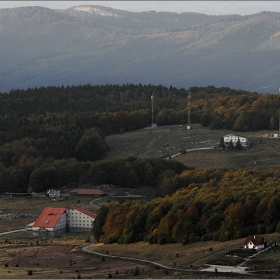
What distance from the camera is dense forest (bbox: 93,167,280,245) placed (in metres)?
85.6

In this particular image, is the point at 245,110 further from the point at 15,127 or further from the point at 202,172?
the point at 202,172

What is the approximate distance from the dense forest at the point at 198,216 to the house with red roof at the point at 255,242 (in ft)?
15.5

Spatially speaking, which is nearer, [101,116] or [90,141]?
[90,141]

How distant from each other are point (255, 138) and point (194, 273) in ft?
329

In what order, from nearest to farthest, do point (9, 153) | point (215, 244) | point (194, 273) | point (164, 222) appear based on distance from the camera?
point (194, 273) → point (215, 244) → point (164, 222) → point (9, 153)

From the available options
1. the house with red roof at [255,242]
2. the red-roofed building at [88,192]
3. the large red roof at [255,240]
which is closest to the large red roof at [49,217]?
the red-roofed building at [88,192]

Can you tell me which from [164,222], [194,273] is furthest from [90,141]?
[194,273]

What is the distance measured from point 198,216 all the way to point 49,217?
19814 millimetres

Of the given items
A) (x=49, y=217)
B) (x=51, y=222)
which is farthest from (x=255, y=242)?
(x=49, y=217)

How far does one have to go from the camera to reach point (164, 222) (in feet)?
294

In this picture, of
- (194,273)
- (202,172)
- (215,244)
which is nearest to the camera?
(194,273)

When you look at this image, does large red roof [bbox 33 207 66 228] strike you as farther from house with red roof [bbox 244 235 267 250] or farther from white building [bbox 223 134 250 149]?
A: white building [bbox 223 134 250 149]

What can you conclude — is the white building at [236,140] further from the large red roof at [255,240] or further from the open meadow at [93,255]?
the large red roof at [255,240]

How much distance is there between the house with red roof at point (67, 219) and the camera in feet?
344
